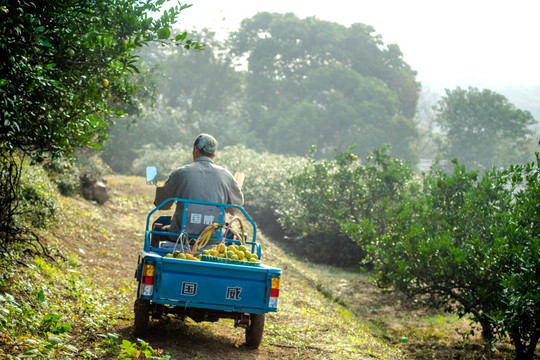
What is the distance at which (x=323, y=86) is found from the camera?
168ft

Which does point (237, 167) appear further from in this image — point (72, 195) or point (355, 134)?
point (355, 134)

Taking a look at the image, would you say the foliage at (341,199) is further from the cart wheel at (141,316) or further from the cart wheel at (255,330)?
the cart wheel at (141,316)

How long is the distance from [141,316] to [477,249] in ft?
16.9

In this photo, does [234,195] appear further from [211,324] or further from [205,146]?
[211,324]

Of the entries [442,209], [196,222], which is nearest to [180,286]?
[196,222]

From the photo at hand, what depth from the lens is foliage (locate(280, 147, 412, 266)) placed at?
16.6 metres

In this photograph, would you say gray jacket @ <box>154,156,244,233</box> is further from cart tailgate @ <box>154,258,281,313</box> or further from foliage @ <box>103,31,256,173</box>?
foliage @ <box>103,31,256,173</box>

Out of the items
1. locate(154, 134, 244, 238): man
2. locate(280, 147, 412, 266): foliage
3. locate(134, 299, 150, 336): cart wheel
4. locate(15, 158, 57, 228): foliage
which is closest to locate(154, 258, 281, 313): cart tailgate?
locate(134, 299, 150, 336): cart wheel

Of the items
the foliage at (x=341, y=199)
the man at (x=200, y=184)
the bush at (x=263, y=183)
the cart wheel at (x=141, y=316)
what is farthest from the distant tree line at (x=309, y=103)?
the cart wheel at (x=141, y=316)

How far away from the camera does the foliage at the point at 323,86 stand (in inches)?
1901

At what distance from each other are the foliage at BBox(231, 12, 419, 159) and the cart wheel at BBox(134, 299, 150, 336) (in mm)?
41289

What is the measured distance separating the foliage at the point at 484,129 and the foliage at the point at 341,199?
28.7 metres

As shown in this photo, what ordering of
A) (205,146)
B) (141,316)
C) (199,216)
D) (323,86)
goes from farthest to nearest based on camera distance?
1. (323,86)
2. (205,146)
3. (199,216)
4. (141,316)

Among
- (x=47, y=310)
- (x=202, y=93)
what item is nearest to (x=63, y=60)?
(x=47, y=310)
